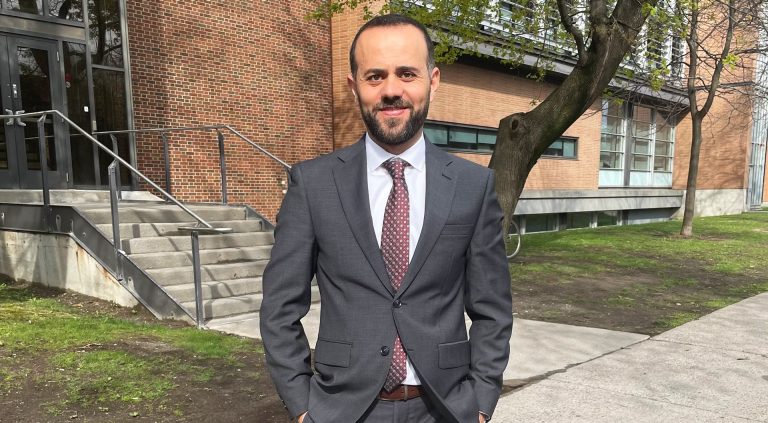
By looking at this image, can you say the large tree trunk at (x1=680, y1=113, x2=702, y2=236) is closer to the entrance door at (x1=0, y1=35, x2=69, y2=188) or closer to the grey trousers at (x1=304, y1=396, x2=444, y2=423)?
the entrance door at (x1=0, y1=35, x2=69, y2=188)

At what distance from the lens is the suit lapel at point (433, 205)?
165cm

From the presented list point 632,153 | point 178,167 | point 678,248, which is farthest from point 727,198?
point 178,167

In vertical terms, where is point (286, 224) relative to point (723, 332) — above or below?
above

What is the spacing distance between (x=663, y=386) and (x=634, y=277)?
5763 mm

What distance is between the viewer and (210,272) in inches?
285

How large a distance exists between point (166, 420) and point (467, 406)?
2827 mm

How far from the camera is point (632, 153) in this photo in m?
24.7

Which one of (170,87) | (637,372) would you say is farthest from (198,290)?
(170,87)

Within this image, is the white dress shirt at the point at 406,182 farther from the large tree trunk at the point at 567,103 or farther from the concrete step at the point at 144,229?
the large tree trunk at the point at 567,103

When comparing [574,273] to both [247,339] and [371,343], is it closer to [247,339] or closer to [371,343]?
[247,339]

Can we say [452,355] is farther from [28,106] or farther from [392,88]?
[28,106]

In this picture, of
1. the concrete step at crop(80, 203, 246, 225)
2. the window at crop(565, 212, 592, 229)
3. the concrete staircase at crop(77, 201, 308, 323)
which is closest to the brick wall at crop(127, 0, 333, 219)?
the concrete step at crop(80, 203, 246, 225)

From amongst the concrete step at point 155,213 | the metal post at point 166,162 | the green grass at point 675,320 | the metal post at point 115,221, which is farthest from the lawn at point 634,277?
the metal post at point 166,162

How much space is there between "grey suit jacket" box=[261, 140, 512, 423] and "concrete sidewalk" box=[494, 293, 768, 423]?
2277 mm
